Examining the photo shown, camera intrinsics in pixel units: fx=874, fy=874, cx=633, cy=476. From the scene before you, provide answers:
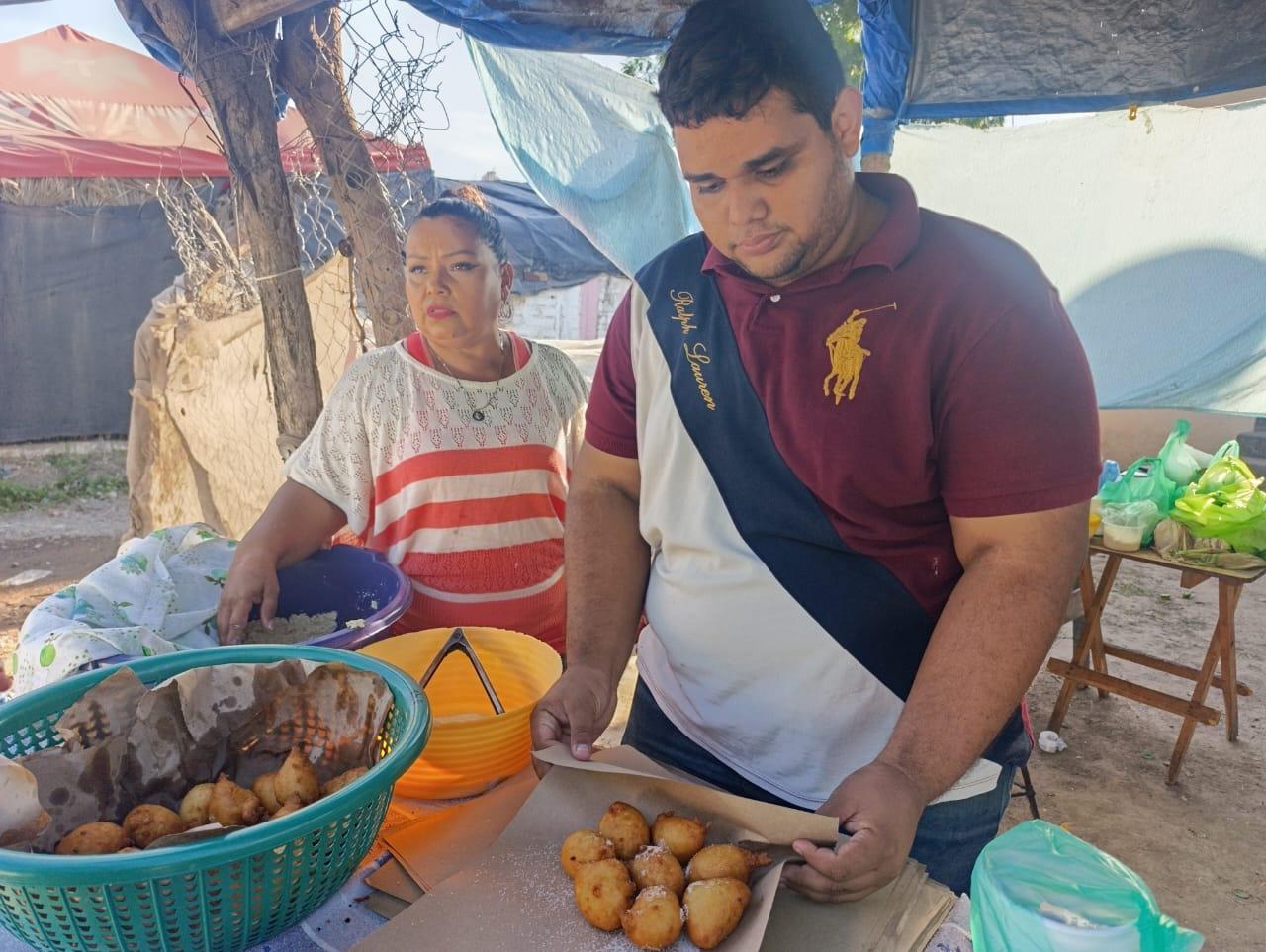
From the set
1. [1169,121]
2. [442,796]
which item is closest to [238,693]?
[442,796]

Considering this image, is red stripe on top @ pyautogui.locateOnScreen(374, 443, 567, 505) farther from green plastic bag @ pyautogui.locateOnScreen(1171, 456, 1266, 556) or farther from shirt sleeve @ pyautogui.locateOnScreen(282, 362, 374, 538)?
green plastic bag @ pyautogui.locateOnScreen(1171, 456, 1266, 556)

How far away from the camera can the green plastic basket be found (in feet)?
2.93

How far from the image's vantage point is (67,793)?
114cm

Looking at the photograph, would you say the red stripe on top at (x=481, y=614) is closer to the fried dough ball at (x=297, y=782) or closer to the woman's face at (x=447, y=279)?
the woman's face at (x=447, y=279)

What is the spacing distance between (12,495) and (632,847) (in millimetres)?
9738

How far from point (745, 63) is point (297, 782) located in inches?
49.4

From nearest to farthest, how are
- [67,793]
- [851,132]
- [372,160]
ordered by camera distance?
[67,793], [851,132], [372,160]

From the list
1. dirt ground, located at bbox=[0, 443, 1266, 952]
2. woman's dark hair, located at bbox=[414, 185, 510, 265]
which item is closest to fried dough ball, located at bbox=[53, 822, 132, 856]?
woman's dark hair, located at bbox=[414, 185, 510, 265]

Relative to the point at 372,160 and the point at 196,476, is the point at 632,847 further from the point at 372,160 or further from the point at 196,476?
the point at 196,476

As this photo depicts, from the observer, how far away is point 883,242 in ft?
4.74

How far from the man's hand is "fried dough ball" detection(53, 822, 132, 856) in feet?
2.69

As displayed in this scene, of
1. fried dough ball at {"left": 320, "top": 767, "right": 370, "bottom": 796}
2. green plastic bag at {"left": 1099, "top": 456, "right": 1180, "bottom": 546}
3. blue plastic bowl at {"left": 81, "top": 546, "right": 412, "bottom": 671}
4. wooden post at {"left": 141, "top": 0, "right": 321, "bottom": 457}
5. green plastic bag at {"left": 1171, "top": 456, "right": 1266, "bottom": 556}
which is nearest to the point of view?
fried dough ball at {"left": 320, "top": 767, "right": 370, "bottom": 796}

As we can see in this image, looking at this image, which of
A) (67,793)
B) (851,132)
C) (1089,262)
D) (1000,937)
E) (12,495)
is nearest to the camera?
(1000,937)

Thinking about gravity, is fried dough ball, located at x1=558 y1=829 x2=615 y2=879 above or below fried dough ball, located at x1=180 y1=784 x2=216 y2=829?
below
